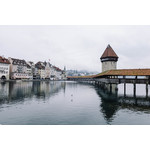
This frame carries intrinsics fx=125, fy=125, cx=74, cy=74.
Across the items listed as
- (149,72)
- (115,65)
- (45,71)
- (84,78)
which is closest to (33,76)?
(45,71)

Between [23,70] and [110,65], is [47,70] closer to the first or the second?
[23,70]

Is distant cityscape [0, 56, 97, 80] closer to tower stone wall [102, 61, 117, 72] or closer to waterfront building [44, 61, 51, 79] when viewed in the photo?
waterfront building [44, 61, 51, 79]

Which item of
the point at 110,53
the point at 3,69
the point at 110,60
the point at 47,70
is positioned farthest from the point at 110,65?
the point at 47,70

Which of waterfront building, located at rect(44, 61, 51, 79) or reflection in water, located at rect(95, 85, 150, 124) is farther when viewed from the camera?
waterfront building, located at rect(44, 61, 51, 79)

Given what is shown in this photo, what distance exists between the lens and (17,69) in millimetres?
75062

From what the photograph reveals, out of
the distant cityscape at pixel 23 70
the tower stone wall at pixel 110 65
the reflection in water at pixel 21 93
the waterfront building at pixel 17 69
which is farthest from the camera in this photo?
the waterfront building at pixel 17 69

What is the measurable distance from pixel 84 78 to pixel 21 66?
42.2 metres

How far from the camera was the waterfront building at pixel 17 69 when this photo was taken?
71863 mm

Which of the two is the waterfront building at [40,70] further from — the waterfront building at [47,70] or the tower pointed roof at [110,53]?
the tower pointed roof at [110,53]

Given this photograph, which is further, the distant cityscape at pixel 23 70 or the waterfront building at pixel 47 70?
the waterfront building at pixel 47 70

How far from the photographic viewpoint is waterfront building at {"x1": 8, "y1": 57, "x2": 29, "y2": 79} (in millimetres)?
71863

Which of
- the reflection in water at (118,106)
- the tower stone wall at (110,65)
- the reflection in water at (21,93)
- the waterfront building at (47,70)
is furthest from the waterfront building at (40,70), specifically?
the reflection in water at (118,106)

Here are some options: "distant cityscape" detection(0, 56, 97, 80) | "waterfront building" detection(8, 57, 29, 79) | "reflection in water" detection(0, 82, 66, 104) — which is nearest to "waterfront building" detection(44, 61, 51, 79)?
"distant cityscape" detection(0, 56, 97, 80)
